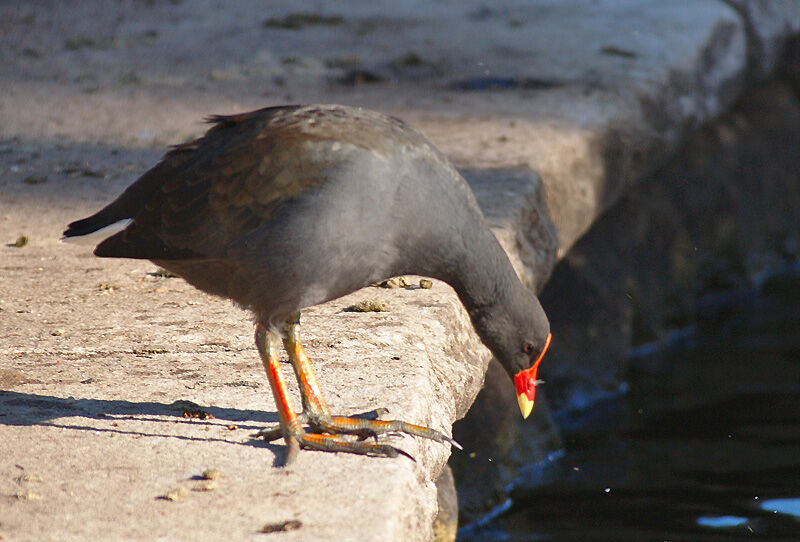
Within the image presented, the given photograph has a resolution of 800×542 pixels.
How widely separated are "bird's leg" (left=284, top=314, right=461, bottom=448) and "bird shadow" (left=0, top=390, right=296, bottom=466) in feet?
0.42

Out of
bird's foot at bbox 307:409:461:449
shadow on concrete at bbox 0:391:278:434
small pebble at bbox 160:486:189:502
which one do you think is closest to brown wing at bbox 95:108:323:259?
shadow on concrete at bbox 0:391:278:434

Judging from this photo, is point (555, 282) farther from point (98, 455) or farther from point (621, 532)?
point (98, 455)

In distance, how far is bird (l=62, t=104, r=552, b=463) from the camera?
2.91m

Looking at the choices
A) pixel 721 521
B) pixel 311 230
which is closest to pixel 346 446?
pixel 311 230

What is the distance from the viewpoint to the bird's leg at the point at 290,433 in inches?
116

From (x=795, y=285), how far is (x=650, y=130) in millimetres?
2220

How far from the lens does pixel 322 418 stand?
121 inches

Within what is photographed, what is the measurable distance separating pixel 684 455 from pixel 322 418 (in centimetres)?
272

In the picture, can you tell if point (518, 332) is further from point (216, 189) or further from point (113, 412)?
point (113, 412)

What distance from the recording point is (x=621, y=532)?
4582 mm

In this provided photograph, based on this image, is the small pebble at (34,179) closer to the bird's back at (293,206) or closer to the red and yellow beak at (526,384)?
the bird's back at (293,206)

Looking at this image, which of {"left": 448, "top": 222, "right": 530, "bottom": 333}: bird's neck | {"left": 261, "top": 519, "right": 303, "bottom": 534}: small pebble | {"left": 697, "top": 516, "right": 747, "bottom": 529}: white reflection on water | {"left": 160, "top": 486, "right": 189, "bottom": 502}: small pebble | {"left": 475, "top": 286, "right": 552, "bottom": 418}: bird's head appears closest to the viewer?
{"left": 261, "top": 519, "right": 303, "bottom": 534}: small pebble

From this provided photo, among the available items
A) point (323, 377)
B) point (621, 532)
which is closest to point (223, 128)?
point (323, 377)

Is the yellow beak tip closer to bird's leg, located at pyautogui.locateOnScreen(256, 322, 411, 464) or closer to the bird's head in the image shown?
the bird's head
